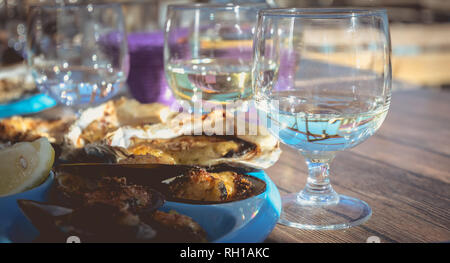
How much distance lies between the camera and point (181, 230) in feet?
1.37

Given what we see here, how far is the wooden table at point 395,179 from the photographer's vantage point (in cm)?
50

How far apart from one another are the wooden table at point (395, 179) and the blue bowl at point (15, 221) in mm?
219

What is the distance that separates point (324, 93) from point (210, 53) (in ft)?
0.72

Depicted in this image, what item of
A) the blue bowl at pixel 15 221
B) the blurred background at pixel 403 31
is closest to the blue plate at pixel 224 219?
the blue bowl at pixel 15 221

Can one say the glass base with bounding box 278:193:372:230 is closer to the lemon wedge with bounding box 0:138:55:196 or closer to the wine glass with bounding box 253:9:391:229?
the wine glass with bounding box 253:9:391:229

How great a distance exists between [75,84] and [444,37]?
3.70 meters

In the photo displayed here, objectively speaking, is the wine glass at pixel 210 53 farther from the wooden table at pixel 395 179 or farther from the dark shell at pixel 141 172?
the dark shell at pixel 141 172

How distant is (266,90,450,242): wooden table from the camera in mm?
498

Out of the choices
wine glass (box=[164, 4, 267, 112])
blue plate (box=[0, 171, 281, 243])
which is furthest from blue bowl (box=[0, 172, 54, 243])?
wine glass (box=[164, 4, 267, 112])

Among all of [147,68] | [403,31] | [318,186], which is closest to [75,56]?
[147,68]

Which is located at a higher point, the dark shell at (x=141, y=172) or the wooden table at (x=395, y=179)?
the dark shell at (x=141, y=172)

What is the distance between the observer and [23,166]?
474 mm

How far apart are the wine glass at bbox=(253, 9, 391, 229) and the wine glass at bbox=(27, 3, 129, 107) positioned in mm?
330
